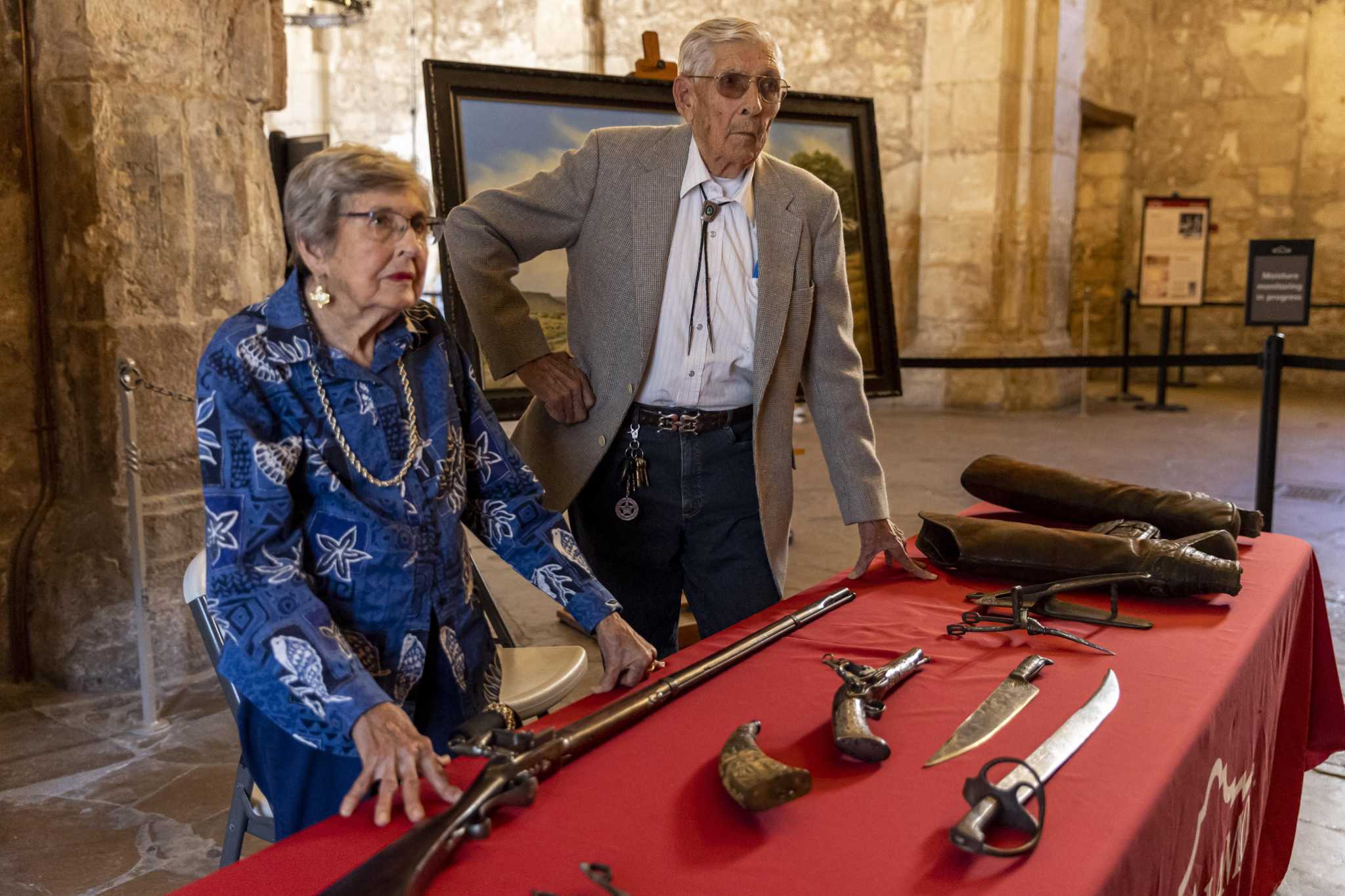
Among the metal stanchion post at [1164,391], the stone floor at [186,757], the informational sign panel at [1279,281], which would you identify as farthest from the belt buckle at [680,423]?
the metal stanchion post at [1164,391]

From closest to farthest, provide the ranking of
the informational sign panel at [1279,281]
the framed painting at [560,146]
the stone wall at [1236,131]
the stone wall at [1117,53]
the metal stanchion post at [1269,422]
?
the framed painting at [560,146] < the metal stanchion post at [1269,422] < the informational sign panel at [1279,281] < the stone wall at [1117,53] < the stone wall at [1236,131]

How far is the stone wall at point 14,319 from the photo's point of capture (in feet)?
11.6

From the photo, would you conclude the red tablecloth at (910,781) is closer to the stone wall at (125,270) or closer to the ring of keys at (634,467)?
the ring of keys at (634,467)

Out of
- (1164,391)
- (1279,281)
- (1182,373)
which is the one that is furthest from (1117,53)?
(1279,281)

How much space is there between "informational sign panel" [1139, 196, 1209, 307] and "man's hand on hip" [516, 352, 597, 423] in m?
8.24

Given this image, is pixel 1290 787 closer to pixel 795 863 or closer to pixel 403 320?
pixel 795 863

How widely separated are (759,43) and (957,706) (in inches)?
49.7

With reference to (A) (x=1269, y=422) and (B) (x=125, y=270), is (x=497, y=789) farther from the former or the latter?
(A) (x=1269, y=422)

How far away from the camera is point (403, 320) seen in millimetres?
1687

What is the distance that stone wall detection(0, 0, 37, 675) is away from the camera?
353 centimetres

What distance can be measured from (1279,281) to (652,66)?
4.16 meters

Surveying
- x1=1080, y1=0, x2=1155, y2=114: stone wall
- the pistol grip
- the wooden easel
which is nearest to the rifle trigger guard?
the pistol grip

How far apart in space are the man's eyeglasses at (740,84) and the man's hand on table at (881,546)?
0.85 meters

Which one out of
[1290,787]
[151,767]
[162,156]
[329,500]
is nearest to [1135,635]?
[1290,787]
